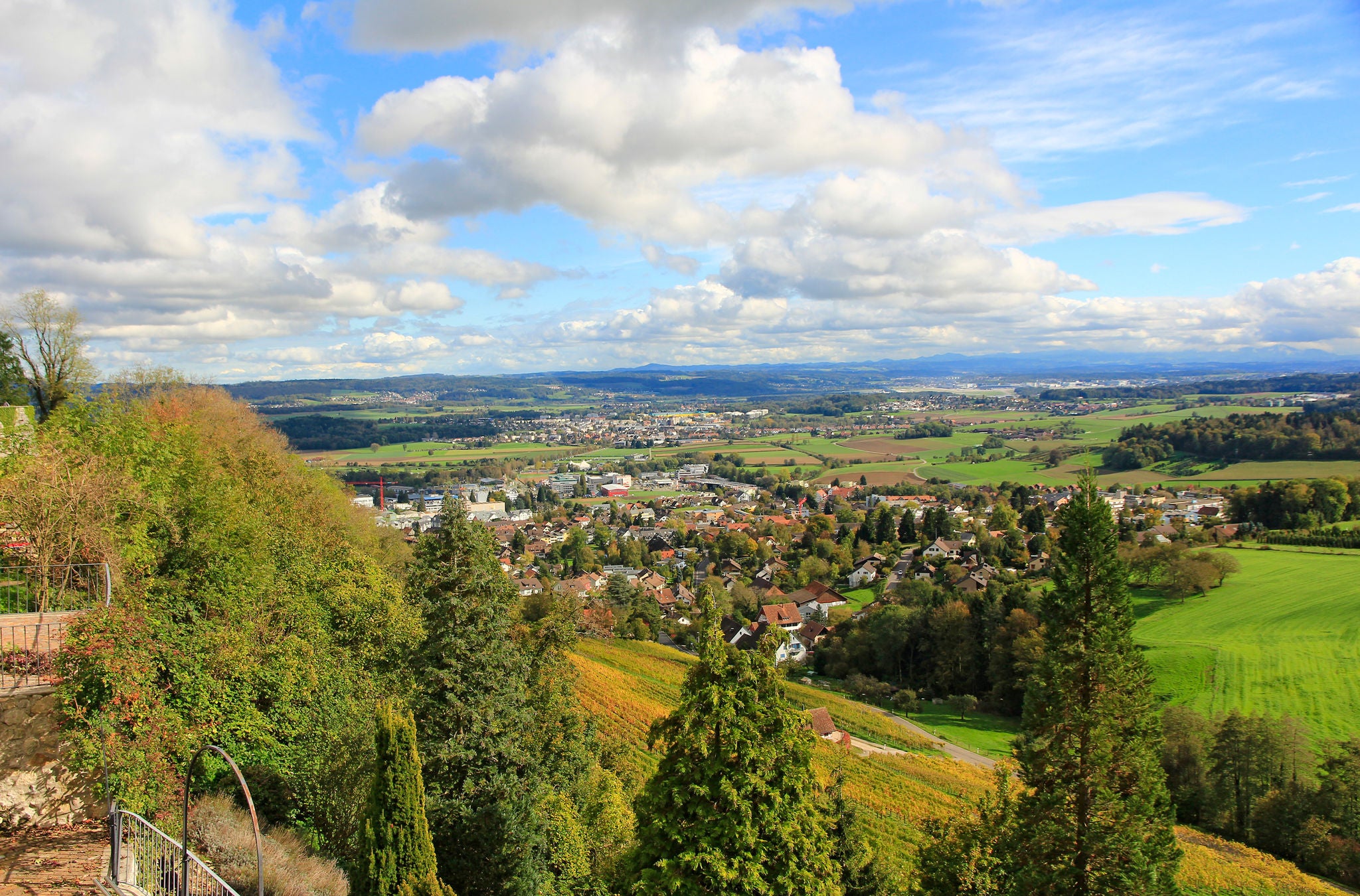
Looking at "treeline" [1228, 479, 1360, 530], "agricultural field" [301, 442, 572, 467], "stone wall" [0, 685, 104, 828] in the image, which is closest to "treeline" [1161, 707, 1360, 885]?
"stone wall" [0, 685, 104, 828]

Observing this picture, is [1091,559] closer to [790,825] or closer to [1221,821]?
[790,825]

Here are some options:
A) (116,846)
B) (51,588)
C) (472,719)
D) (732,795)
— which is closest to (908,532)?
(472,719)

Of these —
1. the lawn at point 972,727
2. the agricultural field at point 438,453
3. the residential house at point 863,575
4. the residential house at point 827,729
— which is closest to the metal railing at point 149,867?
the residential house at point 827,729

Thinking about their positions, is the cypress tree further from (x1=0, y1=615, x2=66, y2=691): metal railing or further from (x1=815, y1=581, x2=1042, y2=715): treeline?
(x1=0, y1=615, x2=66, y2=691): metal railing

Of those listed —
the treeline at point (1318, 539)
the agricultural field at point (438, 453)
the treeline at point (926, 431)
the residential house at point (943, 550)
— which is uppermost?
the treeline at point (926, 431)

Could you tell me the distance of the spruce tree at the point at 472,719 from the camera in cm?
1073

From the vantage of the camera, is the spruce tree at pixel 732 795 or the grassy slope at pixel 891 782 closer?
the spruce tree at pixel 732 795

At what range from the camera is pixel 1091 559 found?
329 inches

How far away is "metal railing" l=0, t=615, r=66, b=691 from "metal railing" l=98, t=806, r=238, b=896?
2680mm

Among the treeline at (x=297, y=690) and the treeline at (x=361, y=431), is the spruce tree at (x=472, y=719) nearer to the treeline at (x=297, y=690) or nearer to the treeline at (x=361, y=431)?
the treeline at (x=297, y=690)

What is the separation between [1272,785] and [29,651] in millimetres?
33261

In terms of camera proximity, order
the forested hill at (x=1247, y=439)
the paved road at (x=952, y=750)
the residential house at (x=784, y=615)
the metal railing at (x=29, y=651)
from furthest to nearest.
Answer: the forested hill at (x=1247, y=439) < the residential house at (x=784, y=615) < the paved road at (x=952, y=750) < the metal railing at (x=29, y=651)

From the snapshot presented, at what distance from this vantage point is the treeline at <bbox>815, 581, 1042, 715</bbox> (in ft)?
118

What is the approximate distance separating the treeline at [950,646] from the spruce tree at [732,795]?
31.3 meters
